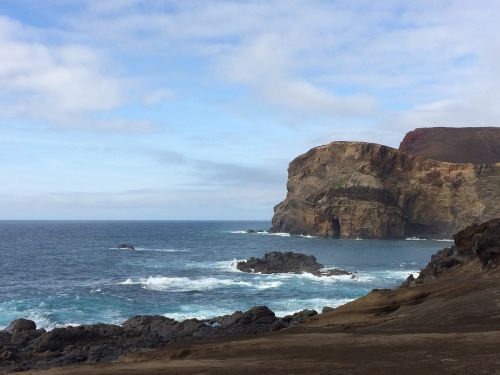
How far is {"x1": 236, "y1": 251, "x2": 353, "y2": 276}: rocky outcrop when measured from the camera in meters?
58.5

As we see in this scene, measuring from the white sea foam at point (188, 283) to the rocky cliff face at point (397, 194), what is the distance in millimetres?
65430

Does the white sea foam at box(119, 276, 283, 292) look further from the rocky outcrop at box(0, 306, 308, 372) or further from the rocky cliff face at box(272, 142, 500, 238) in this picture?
the rocky cliff face at box(272, 142, 500, 238)

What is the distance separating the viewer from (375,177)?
111 meters

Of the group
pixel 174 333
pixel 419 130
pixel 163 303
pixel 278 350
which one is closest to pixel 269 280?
pixel 163 303

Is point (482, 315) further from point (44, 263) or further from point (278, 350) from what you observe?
point (44, 263)

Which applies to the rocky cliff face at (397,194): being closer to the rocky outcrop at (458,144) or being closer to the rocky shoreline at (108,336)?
the rocky outcrop at (458,144)

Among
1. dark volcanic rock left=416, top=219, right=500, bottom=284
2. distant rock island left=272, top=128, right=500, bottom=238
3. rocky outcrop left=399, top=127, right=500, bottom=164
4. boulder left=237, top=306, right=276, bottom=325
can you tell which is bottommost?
boulder left=237, top=306, right=276, bottom=325

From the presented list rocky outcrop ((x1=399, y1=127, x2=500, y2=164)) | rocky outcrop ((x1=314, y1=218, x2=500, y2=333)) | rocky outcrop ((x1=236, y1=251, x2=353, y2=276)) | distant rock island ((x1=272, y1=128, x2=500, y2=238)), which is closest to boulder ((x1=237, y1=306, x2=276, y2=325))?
rocky outcrop ((x1=314, y1=218, x2=500, y2=333))

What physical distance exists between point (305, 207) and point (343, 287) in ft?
261

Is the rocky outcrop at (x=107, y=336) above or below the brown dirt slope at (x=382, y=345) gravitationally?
below

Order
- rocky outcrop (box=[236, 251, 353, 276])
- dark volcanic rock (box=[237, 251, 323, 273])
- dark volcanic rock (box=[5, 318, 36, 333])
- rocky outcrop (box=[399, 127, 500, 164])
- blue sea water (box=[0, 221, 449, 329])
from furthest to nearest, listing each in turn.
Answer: rocky outcrop (box=[399, 127, 500, 164]), dark volcanic rock (box=[237, 251, 323, 273]), rocky outcrop (box=[236, 251, 353, 276]), blue sea water (box=[0, 221, 449, 329]), dark volcanic rock (box=[5, 318, 36, 333])

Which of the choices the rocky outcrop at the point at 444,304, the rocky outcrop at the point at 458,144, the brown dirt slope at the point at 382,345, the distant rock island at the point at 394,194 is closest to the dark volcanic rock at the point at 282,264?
the rocky outcrop at the point at 444,304

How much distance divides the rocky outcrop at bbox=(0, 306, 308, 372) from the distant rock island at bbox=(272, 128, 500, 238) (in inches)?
3387

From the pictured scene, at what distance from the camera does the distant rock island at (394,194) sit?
354ft
